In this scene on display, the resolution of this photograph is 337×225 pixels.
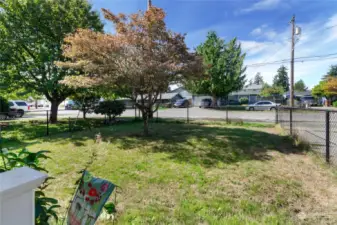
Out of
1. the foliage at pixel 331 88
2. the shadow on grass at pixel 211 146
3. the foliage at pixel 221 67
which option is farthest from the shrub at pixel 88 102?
the foliage at pixel 331 88

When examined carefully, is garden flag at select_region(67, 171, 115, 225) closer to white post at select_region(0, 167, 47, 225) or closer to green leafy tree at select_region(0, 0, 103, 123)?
white post at select_region(0, 167, 47, 225)

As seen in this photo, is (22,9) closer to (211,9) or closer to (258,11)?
(211,9)

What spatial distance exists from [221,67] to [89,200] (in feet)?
87.5

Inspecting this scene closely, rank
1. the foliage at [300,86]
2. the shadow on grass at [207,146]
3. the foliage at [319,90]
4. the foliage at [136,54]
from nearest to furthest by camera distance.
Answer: the shadow on grass at [207,146], the foliage at [136,54], the foliage at [319,90], the foliage at [300,86]

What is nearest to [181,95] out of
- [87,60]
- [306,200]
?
[87,60]

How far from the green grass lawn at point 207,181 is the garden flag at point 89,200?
547 mm

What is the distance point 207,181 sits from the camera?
384cm

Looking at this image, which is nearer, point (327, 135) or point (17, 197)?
point (17, 197)

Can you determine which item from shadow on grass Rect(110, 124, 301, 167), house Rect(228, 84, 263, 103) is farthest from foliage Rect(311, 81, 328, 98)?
shadow on grass Rect(110, 124, 301, 167)

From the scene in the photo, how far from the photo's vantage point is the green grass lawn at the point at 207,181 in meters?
2.83

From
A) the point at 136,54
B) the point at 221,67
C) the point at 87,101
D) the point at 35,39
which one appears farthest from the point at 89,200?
the point at 221,67

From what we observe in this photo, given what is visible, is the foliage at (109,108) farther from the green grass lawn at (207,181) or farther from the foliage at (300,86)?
the foliage at (300,86)

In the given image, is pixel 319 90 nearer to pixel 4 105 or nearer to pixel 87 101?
pixel 87 101

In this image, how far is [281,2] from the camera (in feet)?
36.0
